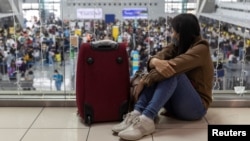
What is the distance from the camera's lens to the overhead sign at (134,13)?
2.67 m

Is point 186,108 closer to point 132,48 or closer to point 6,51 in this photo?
point 132,48

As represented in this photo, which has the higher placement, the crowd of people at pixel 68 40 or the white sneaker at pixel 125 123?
the crowd of people at pixel 68 40

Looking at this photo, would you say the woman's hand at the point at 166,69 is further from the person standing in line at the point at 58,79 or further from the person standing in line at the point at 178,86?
the person standing in line at the point at 58,79

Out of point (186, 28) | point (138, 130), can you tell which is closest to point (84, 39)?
point (186, 28)

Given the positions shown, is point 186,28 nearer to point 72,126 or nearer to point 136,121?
point 136,121

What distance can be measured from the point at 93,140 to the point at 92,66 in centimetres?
46

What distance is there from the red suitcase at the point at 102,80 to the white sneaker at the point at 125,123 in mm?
148

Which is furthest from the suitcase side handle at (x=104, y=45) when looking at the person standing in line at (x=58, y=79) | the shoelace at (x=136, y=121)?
the person standing in line at (x=58, y=79)

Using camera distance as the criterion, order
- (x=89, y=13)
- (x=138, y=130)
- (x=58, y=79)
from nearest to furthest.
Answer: (x=138, y=130) < (x=89, y=13) < (x=58, y=79)

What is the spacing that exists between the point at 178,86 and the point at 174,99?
10cm

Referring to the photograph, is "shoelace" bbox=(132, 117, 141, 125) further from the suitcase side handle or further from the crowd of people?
the crowd of people

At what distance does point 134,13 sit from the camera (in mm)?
2695

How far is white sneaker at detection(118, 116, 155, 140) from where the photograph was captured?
201 cm

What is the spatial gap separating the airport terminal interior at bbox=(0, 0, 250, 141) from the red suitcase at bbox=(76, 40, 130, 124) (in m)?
0.35
